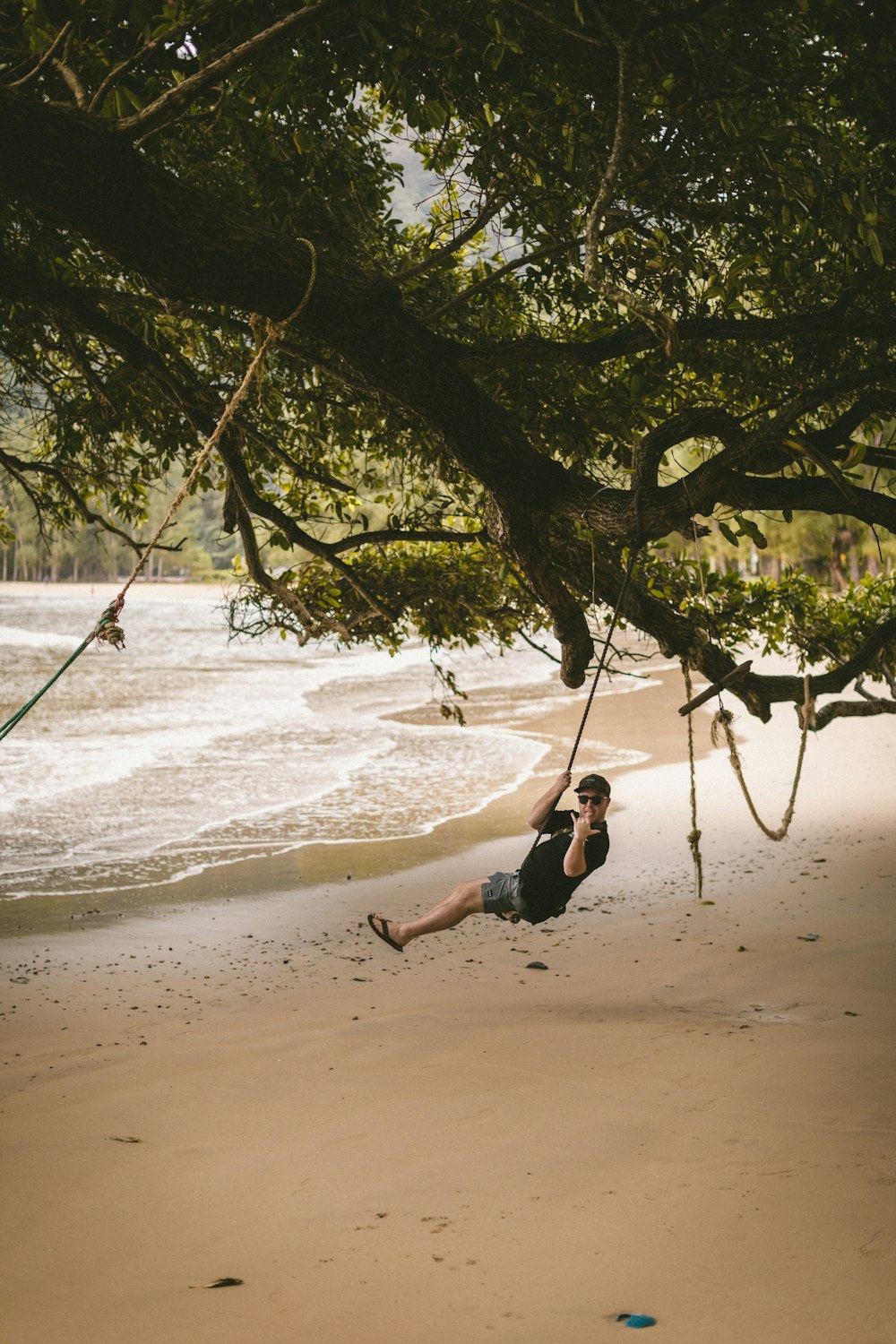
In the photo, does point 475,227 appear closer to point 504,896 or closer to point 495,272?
point 495,272

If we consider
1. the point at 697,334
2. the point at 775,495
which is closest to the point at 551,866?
the point at 775,495

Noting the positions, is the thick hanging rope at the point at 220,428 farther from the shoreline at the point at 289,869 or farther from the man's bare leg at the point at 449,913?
the shoreline at the point at 289,869

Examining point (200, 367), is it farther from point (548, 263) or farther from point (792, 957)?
point (792, 957)

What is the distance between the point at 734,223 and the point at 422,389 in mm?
2069

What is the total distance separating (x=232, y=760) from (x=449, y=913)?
1345 centimetres

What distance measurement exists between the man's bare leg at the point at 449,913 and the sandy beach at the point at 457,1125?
59 cm

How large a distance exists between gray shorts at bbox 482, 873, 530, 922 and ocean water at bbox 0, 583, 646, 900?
241cm

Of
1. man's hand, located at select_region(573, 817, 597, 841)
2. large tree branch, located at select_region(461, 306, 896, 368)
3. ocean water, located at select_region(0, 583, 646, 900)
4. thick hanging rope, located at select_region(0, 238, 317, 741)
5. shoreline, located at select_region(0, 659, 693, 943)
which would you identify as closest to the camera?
thick hanging rope, located at select_region(0, 238, 317, 741)

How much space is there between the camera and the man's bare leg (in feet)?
18.6

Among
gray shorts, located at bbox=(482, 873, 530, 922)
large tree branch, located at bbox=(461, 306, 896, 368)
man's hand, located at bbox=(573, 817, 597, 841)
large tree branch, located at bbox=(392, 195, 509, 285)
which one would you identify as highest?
large tree branch, located at bbox=(392, 195, 509, 285)

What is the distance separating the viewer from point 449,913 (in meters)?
5.78

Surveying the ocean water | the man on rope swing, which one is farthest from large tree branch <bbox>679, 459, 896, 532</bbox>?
the ocean water

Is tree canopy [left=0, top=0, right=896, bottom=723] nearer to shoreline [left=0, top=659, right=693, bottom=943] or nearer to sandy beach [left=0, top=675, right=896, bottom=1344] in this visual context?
sandy beach [left=0, top=675, right=896, bottom=1344]

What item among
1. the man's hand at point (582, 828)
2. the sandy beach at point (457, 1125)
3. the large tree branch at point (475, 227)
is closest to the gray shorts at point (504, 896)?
the man's hand at point (582, 828)
